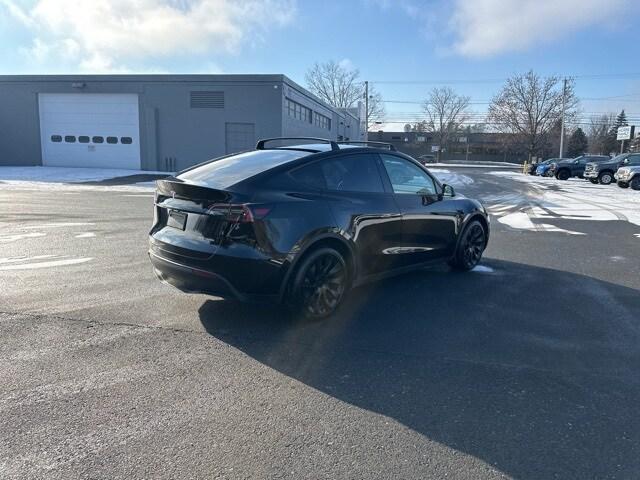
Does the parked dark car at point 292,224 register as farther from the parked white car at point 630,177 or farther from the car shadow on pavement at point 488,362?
the parked white car at point 630,177

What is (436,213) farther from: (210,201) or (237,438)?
(237,438)

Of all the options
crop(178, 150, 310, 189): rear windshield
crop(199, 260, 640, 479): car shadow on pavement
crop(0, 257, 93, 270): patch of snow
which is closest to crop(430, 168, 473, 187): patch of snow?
crop(199, 260, 640, 479): car shadow on pavement

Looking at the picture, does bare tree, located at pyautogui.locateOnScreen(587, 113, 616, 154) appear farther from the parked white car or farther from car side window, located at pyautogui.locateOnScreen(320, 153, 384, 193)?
car side window, located at pyautogui.locateOnScreen(320, 153, 384, 193)

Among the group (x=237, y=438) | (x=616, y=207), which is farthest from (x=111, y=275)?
(x=616, y=207)

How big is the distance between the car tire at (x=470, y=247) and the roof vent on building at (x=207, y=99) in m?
25.4

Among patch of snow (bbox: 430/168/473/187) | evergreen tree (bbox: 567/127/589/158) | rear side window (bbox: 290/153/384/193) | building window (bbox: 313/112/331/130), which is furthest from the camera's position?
evergreen tree (bbox: 567/127/589/158)

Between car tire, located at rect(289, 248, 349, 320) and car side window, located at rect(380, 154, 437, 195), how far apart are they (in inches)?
50.8

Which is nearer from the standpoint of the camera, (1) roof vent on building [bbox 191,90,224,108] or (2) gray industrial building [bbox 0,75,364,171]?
(2) gray industrial building [bbox 0,75,364,171]

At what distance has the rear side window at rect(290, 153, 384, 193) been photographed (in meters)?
4.55

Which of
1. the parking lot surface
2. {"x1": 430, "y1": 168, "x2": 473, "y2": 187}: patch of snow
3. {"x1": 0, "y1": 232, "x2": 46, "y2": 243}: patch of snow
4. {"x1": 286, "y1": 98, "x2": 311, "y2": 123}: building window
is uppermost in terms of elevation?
{"x1": 286, "y1": 98, "x2": 311, "y2": 123}: building window

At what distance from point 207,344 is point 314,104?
1448 inches

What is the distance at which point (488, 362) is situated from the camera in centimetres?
378

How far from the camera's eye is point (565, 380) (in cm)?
351

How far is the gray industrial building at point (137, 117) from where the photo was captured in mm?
29109
